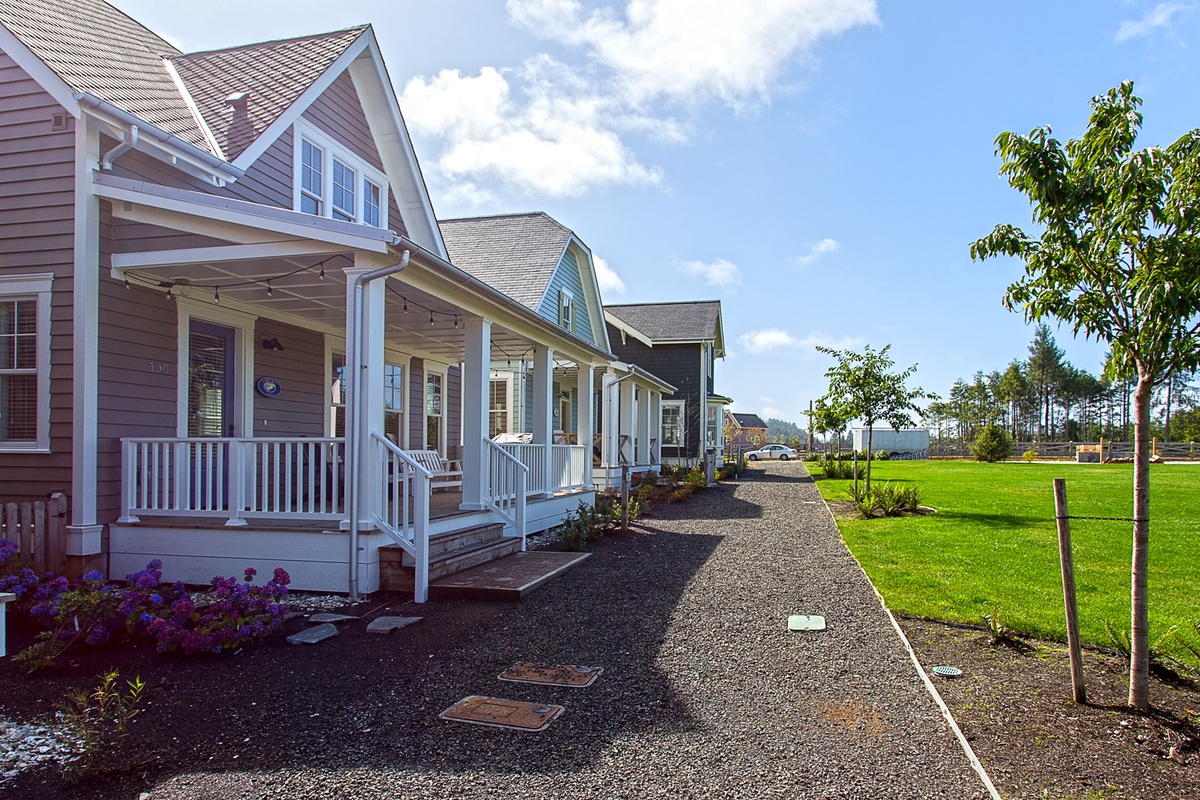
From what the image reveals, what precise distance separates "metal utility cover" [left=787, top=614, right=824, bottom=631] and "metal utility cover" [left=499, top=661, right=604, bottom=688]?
1966 millimetres

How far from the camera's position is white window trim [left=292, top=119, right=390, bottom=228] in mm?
10156

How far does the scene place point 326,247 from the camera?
692cm

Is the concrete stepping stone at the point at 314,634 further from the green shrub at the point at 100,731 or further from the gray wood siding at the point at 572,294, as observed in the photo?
the gray wood siding at the point at 572,294

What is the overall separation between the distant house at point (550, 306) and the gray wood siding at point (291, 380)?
5.33 metres

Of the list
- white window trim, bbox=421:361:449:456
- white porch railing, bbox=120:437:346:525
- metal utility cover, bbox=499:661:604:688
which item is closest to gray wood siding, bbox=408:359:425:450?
white window trim, bbox=421:361:449:456

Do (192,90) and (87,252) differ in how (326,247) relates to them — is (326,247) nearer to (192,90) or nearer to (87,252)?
(87,252)

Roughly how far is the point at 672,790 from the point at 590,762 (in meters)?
0.47

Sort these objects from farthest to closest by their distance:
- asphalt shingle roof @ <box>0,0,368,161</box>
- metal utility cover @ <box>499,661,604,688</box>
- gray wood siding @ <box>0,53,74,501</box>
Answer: asphalt shingle roof @ <box>0,0,368,161</box>, gray wood siding @ <box>0,53,74,501</box>, metal utility cover @ <box>499,661,604,688</box>

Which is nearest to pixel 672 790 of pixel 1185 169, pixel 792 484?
pixel 1185 169

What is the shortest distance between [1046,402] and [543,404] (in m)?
78.2

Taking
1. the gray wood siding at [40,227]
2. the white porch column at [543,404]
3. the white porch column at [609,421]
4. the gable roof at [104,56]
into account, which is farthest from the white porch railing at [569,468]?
the gable roof at [104,56]

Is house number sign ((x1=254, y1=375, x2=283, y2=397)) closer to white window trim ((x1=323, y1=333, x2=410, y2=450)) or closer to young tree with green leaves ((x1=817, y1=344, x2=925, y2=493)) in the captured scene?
white window trim ((x1=323, y1=333, x2=410, y2=450))

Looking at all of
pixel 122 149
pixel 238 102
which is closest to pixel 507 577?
pixel 122 149

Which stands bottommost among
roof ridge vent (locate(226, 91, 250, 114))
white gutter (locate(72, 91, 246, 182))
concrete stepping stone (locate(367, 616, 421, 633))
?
concrete stepping stone (locate(367, 616, 421, 633))
